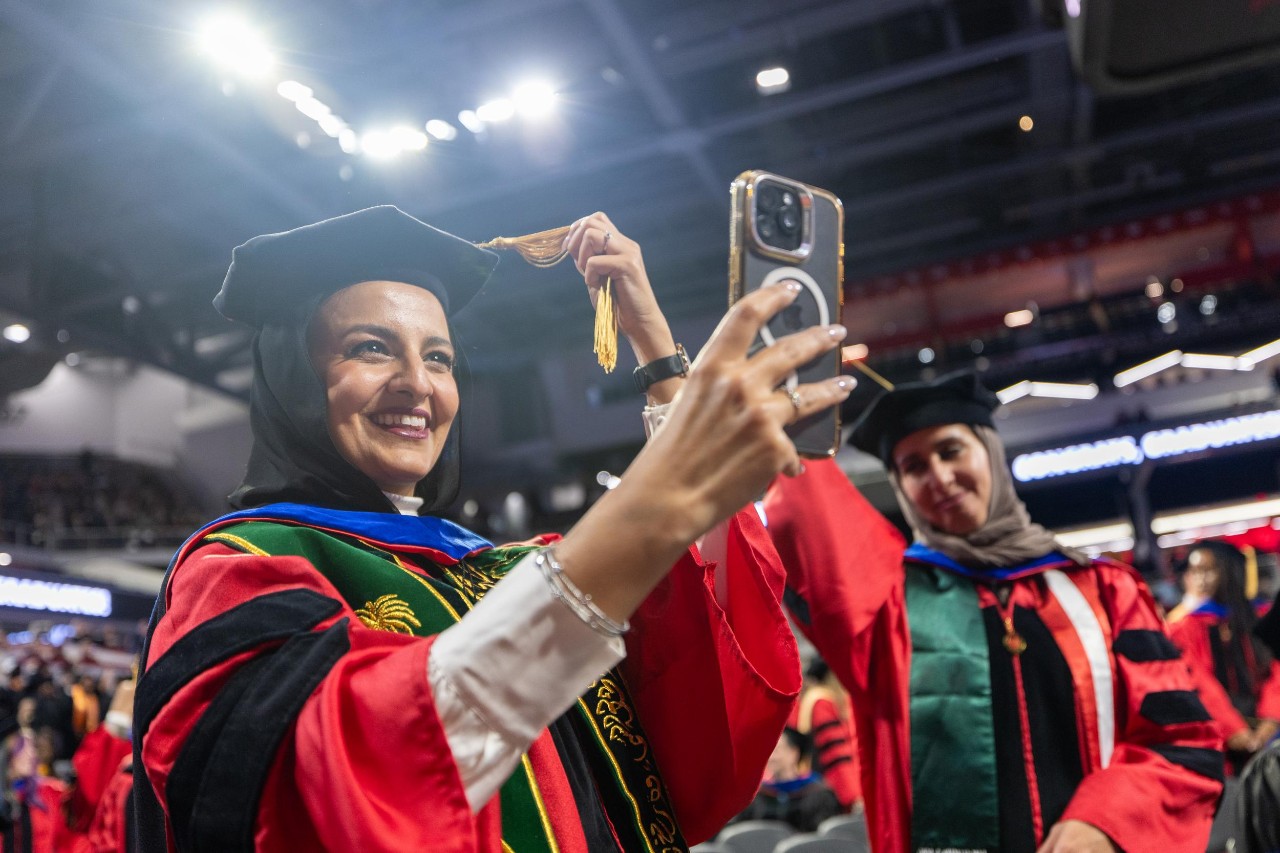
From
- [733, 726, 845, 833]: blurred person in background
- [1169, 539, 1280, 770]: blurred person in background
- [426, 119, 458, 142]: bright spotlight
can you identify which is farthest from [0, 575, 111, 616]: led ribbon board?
[1169, 539, 1280, 770]: blurred person in background

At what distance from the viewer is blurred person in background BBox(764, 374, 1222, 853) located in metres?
2.10

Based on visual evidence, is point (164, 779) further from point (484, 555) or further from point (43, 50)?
point (43, 50)

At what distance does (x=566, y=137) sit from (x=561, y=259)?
328 inches

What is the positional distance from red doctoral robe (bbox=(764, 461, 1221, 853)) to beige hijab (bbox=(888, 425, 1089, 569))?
7 cm

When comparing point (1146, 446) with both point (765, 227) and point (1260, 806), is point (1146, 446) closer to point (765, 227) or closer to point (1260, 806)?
point (1260, 806)

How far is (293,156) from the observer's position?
28.7ft

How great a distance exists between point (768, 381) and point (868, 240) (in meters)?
11.9

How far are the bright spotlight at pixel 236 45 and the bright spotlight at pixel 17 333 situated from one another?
4.99m

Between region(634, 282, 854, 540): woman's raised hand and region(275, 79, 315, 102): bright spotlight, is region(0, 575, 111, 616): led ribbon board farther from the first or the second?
region(634, 282, 854, 540): woman's raised hand

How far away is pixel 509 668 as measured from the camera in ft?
2.55

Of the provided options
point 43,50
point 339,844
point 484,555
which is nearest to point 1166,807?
point 484,555

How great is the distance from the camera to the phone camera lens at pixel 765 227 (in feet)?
2.90

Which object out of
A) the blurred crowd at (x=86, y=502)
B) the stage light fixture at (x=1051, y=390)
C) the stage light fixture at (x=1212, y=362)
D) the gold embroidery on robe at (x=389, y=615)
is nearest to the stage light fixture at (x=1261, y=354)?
the stage light fixture at (x=1212, y=362)

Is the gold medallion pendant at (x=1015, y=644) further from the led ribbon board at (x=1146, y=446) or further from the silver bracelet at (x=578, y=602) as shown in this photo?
the led ribbon board at (x=1146, y=446)
